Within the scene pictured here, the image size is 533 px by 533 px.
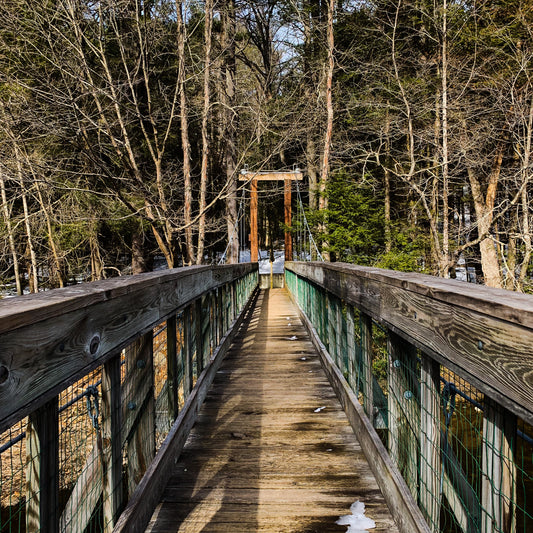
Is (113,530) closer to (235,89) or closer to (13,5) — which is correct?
(13,5)

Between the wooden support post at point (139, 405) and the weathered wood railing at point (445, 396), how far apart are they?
1.00 metres

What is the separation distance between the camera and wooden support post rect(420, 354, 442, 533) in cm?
131

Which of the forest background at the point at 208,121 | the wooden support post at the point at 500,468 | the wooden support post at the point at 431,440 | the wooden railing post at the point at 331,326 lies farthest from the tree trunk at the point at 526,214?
the wooden support post at the point at 500,468

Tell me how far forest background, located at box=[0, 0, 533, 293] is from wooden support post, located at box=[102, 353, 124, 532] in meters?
6.06

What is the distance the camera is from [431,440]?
1333mm

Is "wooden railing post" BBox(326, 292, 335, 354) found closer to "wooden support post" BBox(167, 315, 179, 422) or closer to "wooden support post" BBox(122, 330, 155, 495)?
"wooden support post" BBox(167, 315, 179, 422)

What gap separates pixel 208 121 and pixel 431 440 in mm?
9075

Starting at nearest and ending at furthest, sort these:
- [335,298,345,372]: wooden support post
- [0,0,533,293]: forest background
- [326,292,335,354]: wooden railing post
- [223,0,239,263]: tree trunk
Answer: [335,298,345,372]: wooden support post
[326,292,335,354]: wooden railing post
[0,0,533,293]: forest background
[223,0,239,263]: tree trunk

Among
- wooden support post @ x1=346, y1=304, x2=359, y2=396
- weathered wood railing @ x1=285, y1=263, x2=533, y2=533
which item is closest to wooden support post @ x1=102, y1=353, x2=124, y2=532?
weathered wood railing @ x1=285, y1=263, x2=533, y2=533

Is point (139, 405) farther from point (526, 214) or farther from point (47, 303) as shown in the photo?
point (526, 214)

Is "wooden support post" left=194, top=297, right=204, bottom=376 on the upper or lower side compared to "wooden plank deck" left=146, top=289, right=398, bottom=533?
upper

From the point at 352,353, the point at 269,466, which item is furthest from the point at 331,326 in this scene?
the point at 269,466

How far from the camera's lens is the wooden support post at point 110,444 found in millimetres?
1327

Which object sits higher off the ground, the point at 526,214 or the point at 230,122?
the point at 230,122
